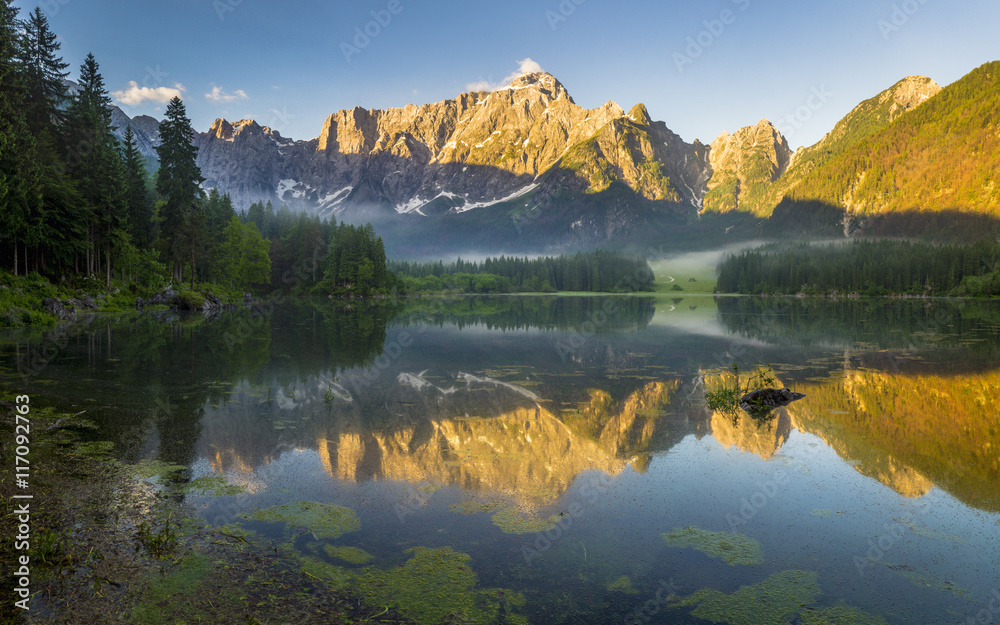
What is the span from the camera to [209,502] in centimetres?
1030

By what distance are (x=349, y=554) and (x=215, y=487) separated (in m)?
4.64

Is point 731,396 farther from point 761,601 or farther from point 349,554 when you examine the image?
point 349,554

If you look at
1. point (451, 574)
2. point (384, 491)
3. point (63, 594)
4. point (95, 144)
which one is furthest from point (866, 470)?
point (95, 144)

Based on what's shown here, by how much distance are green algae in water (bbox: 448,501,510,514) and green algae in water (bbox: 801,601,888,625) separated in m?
5.61

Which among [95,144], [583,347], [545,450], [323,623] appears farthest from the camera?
[95,144]

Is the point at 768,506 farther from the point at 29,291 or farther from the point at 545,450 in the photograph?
the point at 29,291

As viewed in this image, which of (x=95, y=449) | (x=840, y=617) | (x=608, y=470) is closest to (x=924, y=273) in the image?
(x=608, y=470)

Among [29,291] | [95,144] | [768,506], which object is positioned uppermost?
[95,144]

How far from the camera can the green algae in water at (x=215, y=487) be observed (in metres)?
10.9

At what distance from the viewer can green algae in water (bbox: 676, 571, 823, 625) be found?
7.10 meters

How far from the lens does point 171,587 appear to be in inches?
278

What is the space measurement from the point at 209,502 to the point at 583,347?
29576mm

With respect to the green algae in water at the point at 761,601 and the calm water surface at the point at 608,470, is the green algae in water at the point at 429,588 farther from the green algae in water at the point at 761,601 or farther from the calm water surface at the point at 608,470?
the green algae in water at the point at 761,601

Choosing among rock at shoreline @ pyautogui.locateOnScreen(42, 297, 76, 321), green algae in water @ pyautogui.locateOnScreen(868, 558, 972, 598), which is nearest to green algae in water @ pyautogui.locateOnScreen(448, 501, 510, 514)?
green algae in water @ pyautogui.locateOnScreen(868, 558, 972, 598)
